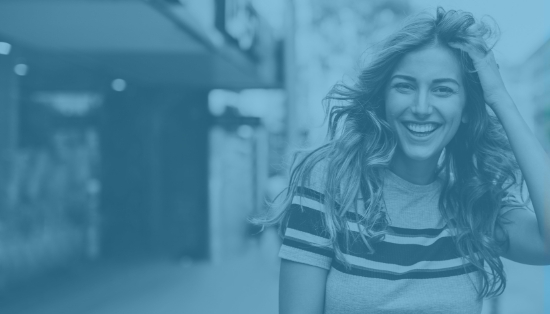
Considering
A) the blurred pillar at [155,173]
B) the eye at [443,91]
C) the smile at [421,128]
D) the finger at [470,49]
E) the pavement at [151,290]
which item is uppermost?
the finger at [470,49]

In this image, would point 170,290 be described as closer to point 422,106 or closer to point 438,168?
point 438,168

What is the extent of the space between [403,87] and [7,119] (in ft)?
22.0

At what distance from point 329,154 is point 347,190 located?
162mm

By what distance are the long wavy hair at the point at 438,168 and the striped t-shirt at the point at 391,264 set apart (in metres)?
0.03

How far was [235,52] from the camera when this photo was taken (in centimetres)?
816

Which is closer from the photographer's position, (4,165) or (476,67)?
(476,67)

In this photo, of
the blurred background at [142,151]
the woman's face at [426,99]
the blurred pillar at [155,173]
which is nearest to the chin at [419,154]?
the woman's face at [426,99]

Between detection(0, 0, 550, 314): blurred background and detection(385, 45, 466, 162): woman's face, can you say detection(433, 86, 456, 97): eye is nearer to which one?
detection(385, 45, 466, 162): woman's face

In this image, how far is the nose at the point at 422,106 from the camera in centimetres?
213

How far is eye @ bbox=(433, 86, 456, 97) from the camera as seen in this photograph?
217 centimetres

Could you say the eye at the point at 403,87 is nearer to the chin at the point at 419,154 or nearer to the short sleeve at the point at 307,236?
the chin at the point at 419,154

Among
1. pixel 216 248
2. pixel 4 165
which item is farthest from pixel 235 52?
pixel 216 248

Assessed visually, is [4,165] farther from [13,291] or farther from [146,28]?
[146,28]

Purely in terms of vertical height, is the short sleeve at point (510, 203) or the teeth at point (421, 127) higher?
the teeth at point (421, 127)
